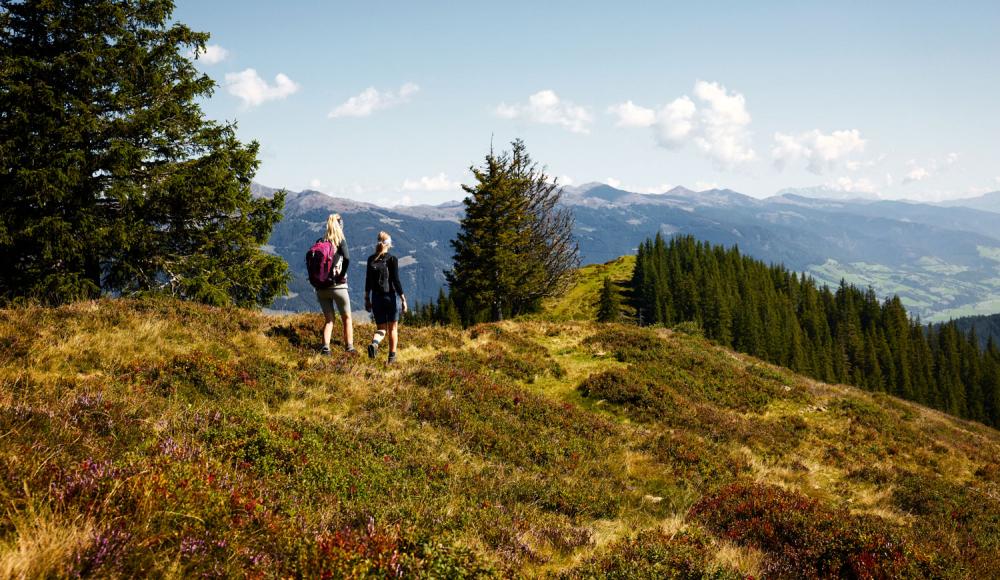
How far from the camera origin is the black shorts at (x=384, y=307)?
11.5 m

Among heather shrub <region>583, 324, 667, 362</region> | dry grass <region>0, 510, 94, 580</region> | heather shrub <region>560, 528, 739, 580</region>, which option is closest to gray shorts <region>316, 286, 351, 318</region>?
heather shrub <region>560, 528, 739, 580</region>

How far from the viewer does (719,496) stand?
8.46m

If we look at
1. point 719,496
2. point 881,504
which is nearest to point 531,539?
point 719,496

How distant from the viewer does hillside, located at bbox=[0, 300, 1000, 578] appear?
10.9 feet

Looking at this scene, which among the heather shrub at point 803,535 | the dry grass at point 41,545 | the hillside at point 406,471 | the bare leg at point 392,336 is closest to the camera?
the dry grass at point 41,545

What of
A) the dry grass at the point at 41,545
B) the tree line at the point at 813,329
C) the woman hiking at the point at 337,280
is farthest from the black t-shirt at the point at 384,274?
the tree line at the point at 813,329

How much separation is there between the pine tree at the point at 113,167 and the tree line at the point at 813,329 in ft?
258

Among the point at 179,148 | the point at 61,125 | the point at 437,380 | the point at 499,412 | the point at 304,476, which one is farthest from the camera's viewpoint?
the point at 179,148

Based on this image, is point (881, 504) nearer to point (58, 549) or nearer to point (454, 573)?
point (454, 573)

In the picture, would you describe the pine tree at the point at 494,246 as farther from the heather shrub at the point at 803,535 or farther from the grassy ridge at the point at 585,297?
the heather shrub at the point at 803,535

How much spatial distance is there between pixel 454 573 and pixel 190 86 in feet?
67.0

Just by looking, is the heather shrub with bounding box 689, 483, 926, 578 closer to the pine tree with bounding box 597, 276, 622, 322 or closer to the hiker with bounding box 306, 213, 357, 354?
the hiker with bounding box 306, 213, 357, 354

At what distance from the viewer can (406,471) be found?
Answer: 6547mm

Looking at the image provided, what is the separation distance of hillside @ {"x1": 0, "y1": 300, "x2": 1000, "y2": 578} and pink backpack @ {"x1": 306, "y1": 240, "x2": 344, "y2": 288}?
181 cm
